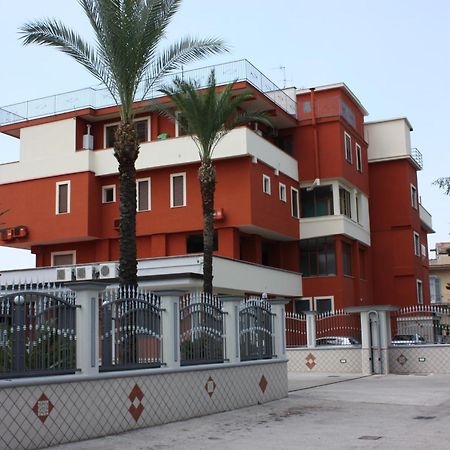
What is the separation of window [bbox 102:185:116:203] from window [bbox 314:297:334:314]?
39.5 feet

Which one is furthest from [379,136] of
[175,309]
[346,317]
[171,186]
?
[175,309]

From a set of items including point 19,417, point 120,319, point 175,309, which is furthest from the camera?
point 175,309

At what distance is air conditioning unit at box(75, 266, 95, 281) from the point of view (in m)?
32.5

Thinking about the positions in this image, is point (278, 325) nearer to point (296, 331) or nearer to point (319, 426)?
point (319, 426)

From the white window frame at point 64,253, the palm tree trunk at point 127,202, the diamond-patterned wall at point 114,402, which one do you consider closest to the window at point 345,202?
the white window frame at point 64,253

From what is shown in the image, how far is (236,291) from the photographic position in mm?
33375

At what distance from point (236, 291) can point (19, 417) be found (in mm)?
23767

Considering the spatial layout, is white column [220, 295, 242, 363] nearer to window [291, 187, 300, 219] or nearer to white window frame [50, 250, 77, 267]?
window [291, 187, 300, 219]

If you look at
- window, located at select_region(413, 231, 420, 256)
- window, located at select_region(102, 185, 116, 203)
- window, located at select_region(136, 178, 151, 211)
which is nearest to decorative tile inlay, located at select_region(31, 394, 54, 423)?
window, located at select_region(136, 178, 151, 211)

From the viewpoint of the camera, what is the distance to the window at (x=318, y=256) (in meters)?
39.1

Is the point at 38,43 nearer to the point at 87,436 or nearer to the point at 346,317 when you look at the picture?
the point at 87,436

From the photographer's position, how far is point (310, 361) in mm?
27125

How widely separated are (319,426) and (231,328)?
12.0 ft

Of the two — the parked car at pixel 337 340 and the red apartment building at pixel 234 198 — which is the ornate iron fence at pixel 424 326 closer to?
the parked car at pixel 337 340
